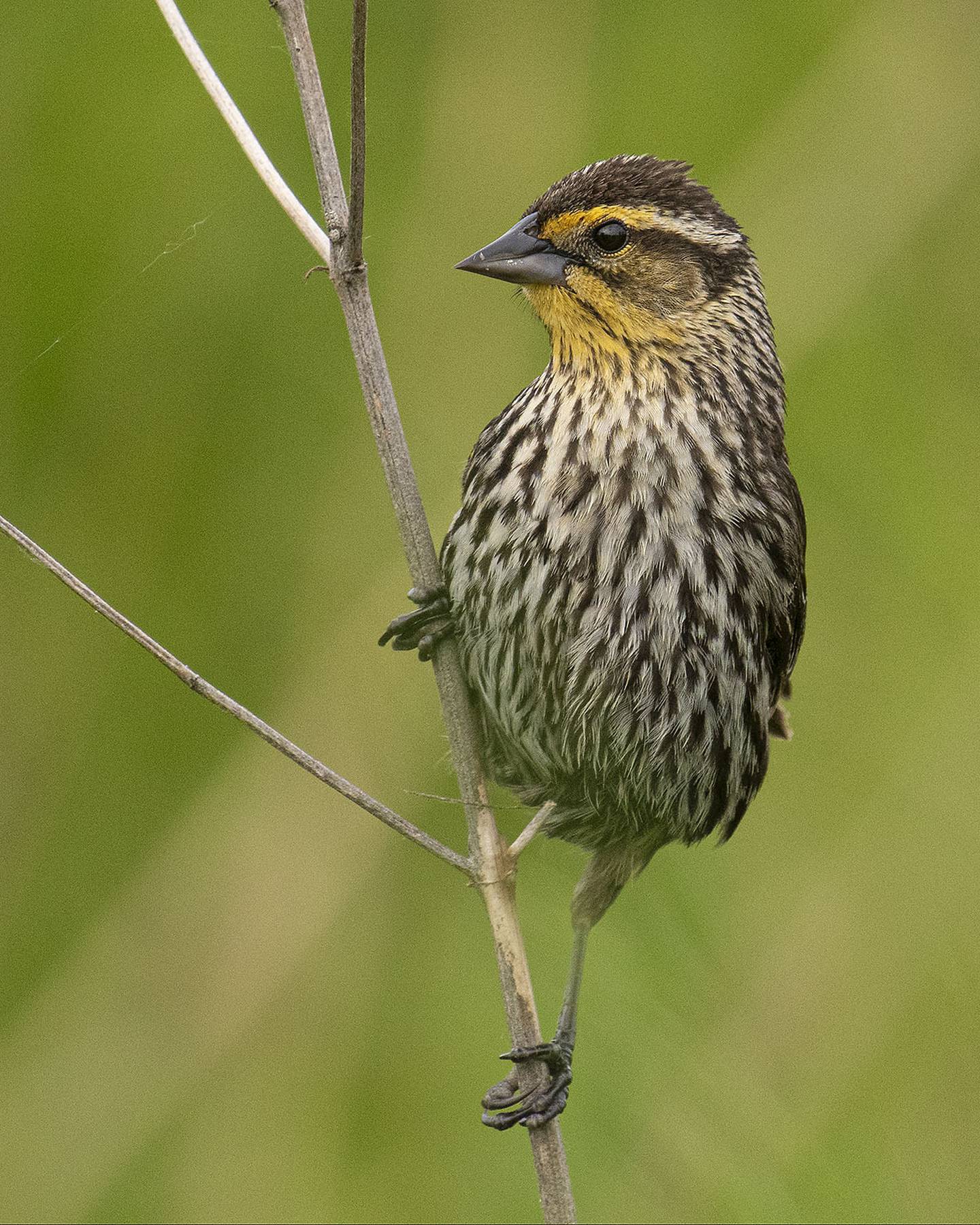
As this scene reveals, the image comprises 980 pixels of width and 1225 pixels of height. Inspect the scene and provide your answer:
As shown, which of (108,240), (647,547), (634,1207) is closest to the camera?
(647,547)

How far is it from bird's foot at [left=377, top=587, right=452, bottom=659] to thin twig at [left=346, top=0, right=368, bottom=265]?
0.59m

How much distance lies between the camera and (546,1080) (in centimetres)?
238

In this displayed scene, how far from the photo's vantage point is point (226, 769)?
309cm

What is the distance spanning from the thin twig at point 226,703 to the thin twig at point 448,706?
Result: 15 centimetres

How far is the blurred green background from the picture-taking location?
119 inches

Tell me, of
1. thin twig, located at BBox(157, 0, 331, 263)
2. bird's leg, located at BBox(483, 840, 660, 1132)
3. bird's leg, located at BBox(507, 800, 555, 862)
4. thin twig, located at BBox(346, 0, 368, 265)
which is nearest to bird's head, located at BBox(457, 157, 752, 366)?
thin twig, located at BBox(157, 0, 331, 263)

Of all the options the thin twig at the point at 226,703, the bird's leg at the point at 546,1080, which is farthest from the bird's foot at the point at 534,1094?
the thin twig at the point at 226,703

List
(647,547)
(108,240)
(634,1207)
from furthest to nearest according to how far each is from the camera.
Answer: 1. (108,240)
2. (634,1207)
3. (647,547)

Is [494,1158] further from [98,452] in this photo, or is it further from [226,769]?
[98,452]

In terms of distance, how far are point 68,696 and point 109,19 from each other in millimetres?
1169

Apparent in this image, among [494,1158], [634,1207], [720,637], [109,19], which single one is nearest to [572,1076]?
[634,1207]

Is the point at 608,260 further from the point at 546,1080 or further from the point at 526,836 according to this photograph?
the point at 546,1080

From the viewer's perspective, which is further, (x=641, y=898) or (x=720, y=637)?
(x=641, y=898)

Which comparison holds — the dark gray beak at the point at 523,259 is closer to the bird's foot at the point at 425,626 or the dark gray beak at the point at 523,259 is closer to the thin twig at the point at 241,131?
the thin twig at the point at 241,131
